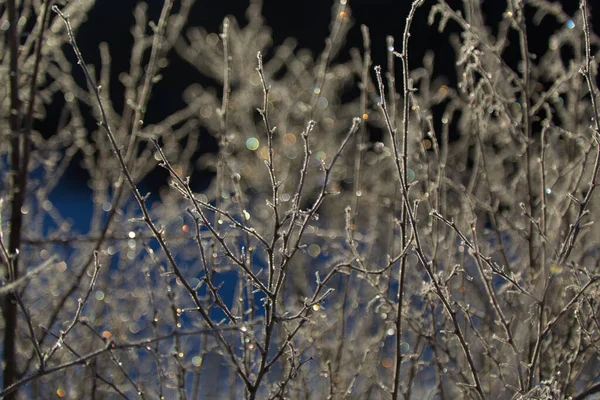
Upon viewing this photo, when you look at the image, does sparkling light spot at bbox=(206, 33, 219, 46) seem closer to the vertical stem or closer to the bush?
the bush

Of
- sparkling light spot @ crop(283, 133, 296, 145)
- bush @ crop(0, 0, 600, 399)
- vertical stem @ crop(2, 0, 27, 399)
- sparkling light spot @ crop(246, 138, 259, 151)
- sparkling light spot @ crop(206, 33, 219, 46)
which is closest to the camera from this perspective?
bush @ crop(0, 0, 600, 399)

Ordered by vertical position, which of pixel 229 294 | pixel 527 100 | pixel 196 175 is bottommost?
pixel 229 294

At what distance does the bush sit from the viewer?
1.46 meters

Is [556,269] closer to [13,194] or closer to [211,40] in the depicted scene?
[13,194]

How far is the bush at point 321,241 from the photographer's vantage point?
146cm

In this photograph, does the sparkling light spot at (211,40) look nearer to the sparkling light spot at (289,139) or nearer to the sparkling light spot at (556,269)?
the sparkling light spot at (289,139)

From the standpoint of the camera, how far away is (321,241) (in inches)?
210

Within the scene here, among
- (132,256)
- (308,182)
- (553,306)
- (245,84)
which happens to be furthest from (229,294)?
(553,306)

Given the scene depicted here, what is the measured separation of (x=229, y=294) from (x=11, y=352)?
4.54 meters

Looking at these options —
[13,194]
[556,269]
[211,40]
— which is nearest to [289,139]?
[211,40]

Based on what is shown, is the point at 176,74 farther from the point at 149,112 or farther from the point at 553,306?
the point at 553,306

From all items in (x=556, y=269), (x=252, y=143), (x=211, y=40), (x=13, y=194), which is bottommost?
(x=252, y=143)

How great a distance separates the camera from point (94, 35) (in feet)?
21.7

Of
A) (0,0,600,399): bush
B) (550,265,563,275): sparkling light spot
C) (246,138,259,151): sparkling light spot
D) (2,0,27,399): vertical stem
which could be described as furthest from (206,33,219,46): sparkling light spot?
(550,265,563,275): sparkling light spot
